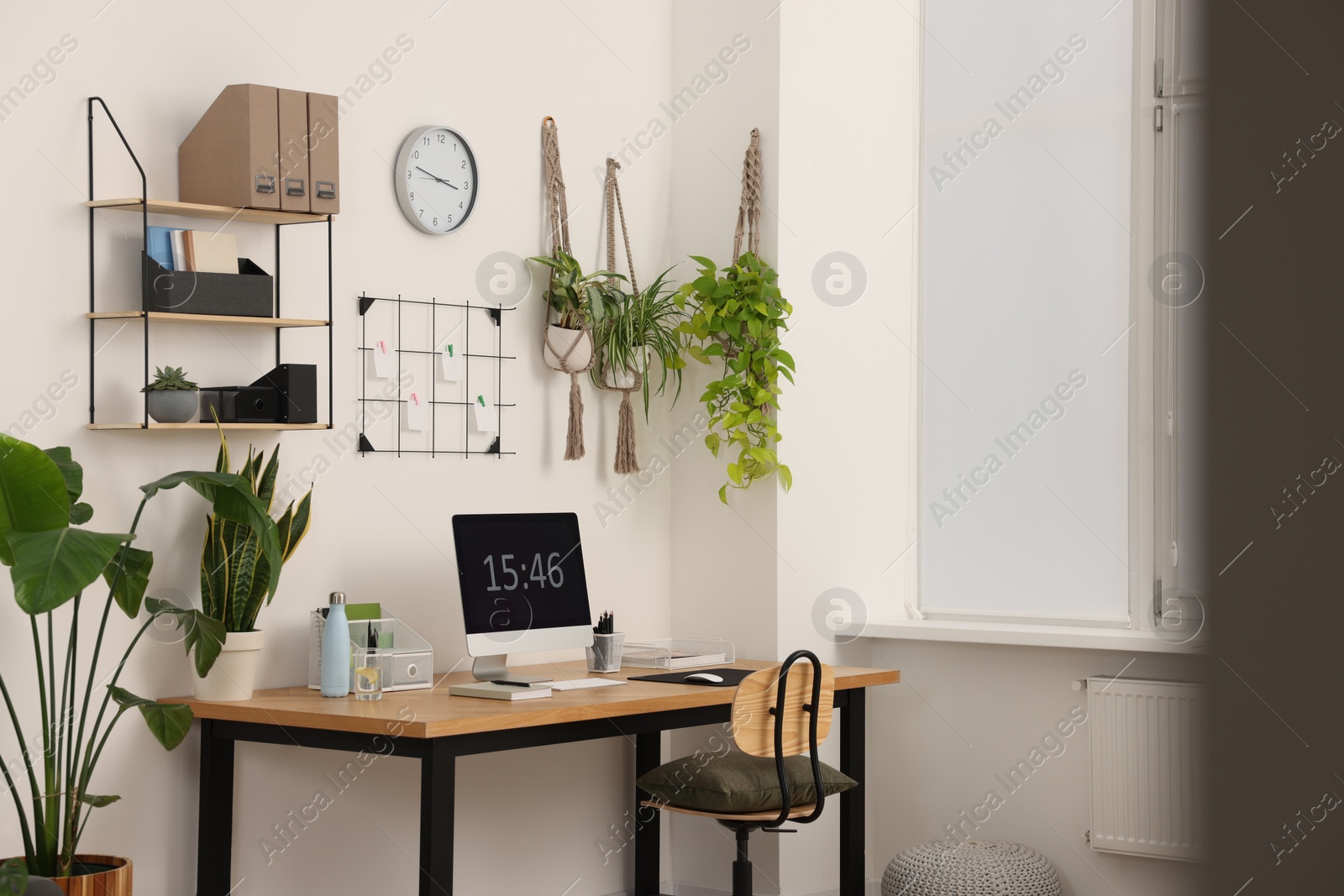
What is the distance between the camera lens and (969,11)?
167 inches

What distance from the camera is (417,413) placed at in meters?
3.45

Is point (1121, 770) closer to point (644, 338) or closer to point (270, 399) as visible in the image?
point (644, 338)

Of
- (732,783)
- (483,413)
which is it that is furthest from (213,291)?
(732,783)

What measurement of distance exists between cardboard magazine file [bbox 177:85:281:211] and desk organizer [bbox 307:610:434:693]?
999 mm

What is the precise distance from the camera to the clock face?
11.2 ft

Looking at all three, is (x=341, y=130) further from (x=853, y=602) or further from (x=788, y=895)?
(x=788, y=895)

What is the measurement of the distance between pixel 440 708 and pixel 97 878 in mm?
742

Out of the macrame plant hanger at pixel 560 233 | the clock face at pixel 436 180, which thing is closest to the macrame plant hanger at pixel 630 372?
the macrame plant hanger at pixel 560 233

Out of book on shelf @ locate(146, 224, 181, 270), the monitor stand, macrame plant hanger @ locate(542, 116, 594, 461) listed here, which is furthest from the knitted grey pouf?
book on shelf @ locate(146, 224, 181, 270)

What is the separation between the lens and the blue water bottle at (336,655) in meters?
2.90

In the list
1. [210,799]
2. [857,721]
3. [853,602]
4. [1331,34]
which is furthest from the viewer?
[853,602]

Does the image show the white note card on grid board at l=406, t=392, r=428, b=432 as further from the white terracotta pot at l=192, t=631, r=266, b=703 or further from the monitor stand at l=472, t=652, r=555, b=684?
the white terracotta pot at l=192, t=631, r=266, b=703

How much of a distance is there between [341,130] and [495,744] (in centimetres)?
165

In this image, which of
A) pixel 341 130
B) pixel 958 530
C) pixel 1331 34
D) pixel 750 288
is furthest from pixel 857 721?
pixel 1331 34
